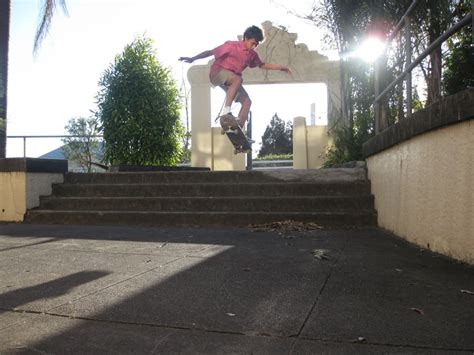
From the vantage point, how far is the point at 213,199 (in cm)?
652

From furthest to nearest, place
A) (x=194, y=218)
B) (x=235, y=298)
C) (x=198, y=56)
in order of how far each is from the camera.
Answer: (x=198, y=56)
(x=194, y=218)
(x=235, y=298)

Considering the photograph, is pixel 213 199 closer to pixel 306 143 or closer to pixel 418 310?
pixel 418 310

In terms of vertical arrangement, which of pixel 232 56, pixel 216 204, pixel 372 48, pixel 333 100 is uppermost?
pixel 232 56

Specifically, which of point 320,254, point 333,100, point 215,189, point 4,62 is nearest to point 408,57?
point 320,254

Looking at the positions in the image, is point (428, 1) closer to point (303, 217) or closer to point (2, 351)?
point (303, 217)

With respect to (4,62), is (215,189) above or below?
below

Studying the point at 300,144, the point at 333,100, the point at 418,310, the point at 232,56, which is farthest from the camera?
the point at 300,144

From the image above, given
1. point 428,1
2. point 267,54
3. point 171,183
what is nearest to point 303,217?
point 171,183

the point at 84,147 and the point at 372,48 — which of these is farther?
the point at 84,147

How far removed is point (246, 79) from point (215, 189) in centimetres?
792

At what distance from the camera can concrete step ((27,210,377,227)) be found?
5.83 meters

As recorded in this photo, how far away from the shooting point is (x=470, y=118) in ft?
10.8

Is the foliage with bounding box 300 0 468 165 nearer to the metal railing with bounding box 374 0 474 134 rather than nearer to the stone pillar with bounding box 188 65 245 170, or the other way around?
the metal railing with bounding box 374 0 474 134

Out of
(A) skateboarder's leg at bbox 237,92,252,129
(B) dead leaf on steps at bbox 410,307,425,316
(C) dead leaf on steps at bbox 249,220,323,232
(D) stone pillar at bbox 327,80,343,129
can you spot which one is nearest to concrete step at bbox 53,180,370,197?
(C) dead leaf on steps at bbox 249,220,323,232
